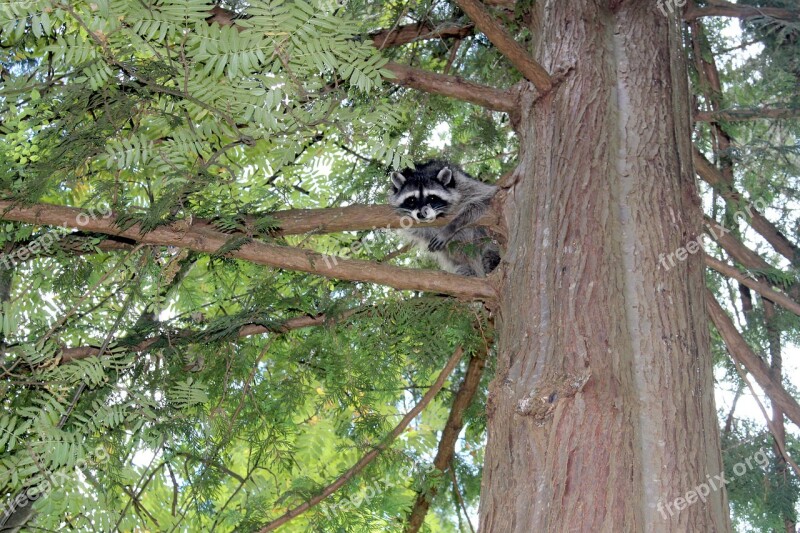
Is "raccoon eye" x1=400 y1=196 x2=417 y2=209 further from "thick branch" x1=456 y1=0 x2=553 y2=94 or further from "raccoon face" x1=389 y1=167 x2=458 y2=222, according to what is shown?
"thick branch" x1=456 y1=0 x2=553 y2=94

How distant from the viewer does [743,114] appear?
4.24 meters

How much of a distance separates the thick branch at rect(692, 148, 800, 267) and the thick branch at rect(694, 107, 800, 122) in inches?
7.8

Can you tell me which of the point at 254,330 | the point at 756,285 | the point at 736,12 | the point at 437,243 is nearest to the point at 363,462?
the point at 254,330

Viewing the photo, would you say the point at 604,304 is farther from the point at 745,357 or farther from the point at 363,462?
the point at 363,462

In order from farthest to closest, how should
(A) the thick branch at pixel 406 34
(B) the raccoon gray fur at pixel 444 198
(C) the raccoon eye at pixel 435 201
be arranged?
(C) the raccoon eye at pixel 435 201, (B) the raccoon gray fur at pixel 444 198, (A) the thick branch at pixel 406 34

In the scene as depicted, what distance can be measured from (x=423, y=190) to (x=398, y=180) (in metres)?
0.22

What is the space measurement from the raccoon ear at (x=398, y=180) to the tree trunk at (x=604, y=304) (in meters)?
2.56

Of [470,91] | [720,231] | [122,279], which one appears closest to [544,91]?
[470,91]

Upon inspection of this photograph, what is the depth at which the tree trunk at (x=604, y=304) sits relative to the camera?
8.31 ft

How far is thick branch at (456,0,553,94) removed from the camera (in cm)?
324
